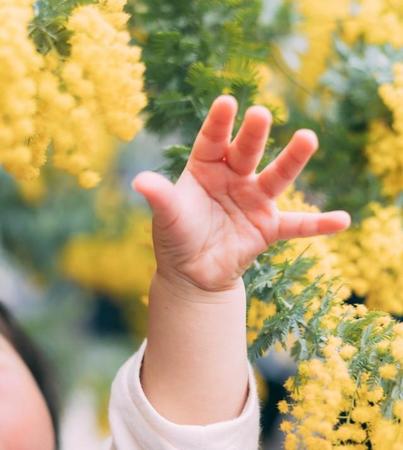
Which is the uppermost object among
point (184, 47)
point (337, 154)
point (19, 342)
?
point (184, 47)

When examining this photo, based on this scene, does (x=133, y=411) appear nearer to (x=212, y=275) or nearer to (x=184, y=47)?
(x=212, y=275)

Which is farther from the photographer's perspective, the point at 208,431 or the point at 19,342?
the point at 19,342

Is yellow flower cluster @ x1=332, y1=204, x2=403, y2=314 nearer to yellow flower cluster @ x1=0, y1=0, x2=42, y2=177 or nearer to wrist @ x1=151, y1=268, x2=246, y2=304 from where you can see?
wrist @ x1=151, y1=268, x2=246, y2=304

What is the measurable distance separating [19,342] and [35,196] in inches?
5.6

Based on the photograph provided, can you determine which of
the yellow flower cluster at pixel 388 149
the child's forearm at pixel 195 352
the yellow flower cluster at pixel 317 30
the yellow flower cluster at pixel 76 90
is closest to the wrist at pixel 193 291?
the child's forearm at pixel 195 352

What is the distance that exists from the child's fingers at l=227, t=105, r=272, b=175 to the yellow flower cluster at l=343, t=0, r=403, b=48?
0.27 metres

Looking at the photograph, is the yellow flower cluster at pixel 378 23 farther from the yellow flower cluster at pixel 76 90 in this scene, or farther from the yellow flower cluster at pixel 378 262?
the yellow flower cluster at pixel 76 90

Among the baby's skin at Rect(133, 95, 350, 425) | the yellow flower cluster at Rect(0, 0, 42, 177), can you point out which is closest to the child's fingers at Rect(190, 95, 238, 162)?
the baby's skin at Rect(133, 95, 350, 425)

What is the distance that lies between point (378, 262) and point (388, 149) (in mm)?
106

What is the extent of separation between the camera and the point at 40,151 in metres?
0.38

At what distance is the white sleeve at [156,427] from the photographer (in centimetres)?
50

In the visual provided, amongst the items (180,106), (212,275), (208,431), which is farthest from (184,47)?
(208,431)

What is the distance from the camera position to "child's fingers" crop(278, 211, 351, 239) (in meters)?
0.42

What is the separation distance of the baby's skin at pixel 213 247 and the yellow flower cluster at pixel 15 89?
0.22 ft
